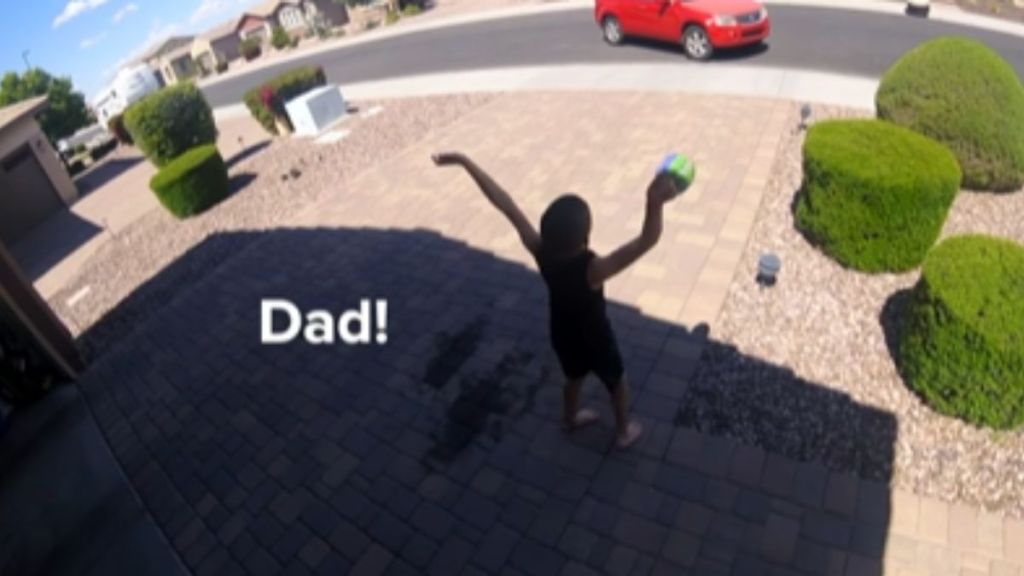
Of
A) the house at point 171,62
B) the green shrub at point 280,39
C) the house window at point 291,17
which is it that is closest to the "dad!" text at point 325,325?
the green shrub at point 280,39

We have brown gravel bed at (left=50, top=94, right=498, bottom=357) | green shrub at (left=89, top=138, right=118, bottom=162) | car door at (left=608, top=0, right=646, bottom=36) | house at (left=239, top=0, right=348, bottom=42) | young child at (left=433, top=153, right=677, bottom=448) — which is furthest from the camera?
house at (left=239, top=0, right=348, bottom=42)

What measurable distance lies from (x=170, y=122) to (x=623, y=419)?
1487cm

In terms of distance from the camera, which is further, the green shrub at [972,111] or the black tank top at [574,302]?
the green shrub at [972,111]

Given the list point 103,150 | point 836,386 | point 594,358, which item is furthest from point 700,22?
point 103,150

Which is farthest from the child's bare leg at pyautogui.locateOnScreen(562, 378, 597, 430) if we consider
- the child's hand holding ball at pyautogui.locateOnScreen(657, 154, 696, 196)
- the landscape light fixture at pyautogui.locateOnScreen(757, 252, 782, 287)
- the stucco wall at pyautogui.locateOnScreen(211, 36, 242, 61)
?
the stucco wall at pyautogui.locateOnScreen(211, 36, 242, 61)

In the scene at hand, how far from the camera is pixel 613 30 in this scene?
51.3 ft

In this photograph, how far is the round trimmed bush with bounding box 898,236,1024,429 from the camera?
3.75m

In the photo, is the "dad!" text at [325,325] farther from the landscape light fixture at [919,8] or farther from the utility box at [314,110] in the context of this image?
the landscape light fixture at [919,8]

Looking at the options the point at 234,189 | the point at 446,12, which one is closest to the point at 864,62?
the point at 234,189

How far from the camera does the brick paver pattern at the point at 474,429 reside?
3.74m

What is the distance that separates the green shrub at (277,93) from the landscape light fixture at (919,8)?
15244 millimetres

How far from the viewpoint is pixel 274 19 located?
197 feet

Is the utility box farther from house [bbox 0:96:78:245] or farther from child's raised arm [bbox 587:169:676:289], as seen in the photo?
child's raised arm [bbox 587:169:676:289]

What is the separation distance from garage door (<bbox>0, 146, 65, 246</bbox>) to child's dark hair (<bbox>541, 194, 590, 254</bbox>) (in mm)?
18109
